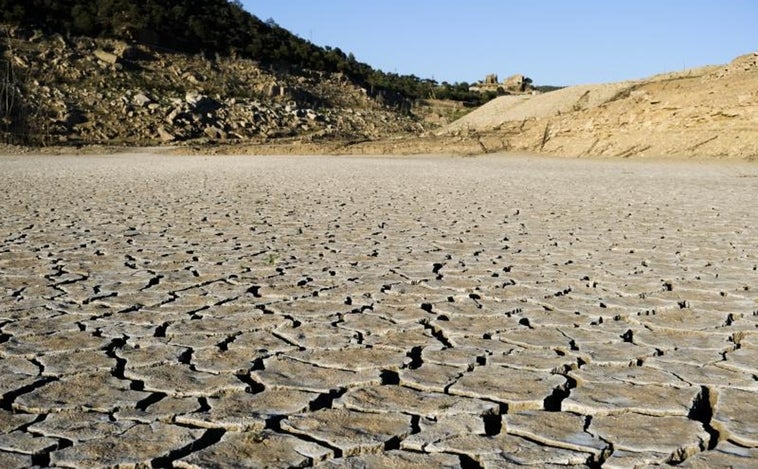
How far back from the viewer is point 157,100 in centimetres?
3597

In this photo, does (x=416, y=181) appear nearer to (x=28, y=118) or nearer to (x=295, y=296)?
(x=295, y=296)

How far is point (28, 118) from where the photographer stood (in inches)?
1184

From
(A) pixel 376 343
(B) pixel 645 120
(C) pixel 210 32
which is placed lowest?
(A) pixel 376 343

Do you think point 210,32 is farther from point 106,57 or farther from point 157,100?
point 157,100

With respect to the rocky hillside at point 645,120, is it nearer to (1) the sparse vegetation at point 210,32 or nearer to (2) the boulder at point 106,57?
(2) the boulder at point 106,57

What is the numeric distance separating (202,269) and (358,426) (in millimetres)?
2830

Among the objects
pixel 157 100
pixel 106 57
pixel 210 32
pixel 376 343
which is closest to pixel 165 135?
pixel 157 100

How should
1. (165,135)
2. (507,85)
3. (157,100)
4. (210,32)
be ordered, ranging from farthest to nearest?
(507,85) < (210,32) < (157,100) < (165,135)

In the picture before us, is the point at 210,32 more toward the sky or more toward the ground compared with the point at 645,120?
more toward the sky

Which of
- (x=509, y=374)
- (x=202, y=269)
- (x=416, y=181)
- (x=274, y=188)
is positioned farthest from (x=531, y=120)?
(x=509, y=374)

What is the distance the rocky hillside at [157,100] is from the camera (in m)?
32.1

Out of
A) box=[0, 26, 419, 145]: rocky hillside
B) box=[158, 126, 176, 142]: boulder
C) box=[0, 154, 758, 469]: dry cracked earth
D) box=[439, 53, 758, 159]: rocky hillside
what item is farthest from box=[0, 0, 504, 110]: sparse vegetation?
box=[0, 154, 758, 469]: dry cracked earth

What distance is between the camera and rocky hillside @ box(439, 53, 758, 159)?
783 inches

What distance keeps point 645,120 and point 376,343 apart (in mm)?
20085
